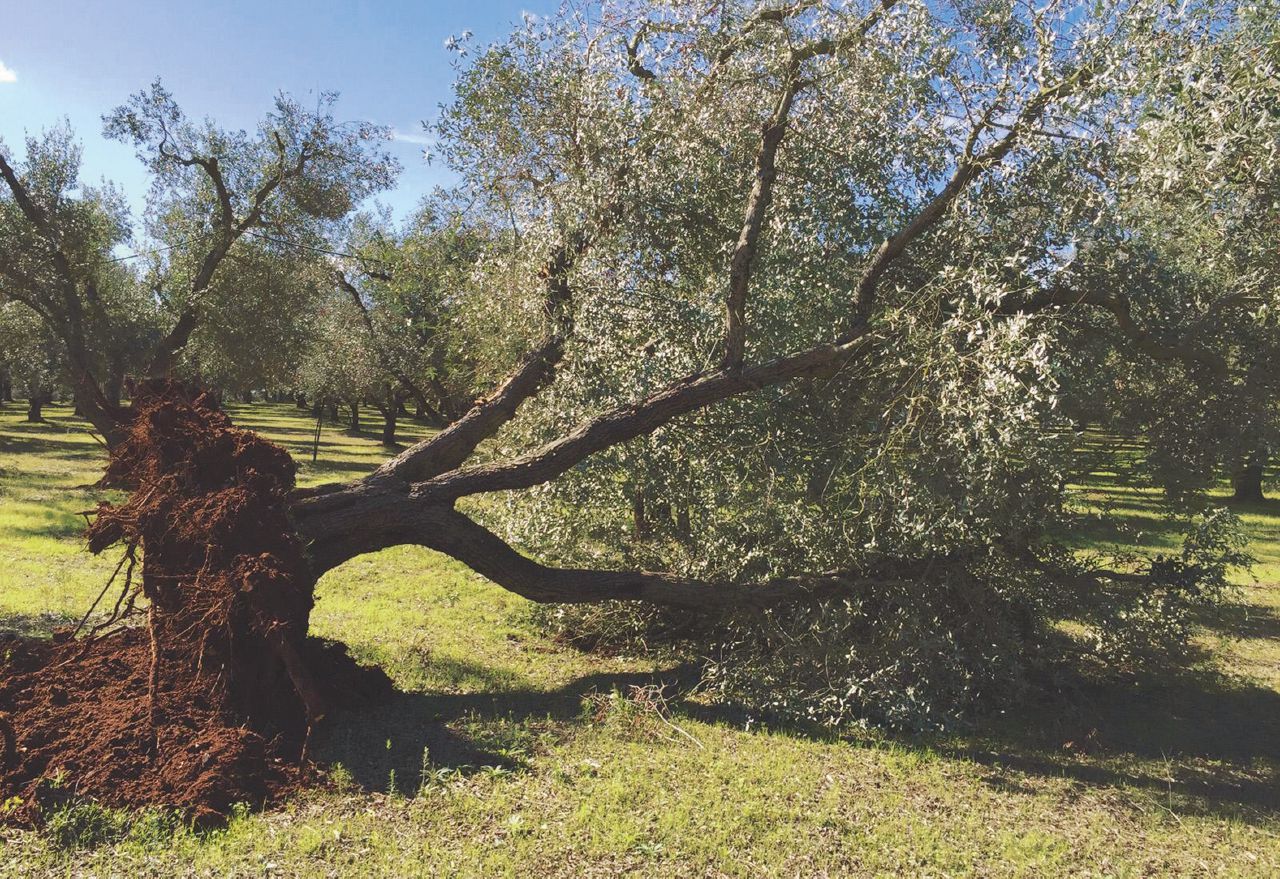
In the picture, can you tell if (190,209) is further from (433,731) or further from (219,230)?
(433,731)

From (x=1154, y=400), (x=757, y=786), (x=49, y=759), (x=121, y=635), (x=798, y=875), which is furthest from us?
(x=1154, y=400)

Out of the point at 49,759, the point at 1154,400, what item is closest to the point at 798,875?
the point at 49,759

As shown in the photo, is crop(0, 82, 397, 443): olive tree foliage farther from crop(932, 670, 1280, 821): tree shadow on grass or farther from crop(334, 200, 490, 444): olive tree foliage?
crop(932, 670, 1280, 821): tree shadow on grass

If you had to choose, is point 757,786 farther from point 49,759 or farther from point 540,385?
point 540,385

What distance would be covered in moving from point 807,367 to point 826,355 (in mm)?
220

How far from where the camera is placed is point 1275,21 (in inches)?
225

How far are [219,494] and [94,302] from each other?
16455mm

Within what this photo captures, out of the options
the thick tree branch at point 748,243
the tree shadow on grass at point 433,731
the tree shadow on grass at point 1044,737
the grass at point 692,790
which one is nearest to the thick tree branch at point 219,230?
the grass at point 692,790

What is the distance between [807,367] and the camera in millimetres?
8047

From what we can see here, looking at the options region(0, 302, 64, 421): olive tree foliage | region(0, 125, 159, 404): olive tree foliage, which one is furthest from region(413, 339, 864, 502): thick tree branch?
region(0, 302, 64, 421): olive tree foliage

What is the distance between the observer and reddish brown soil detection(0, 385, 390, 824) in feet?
16.9

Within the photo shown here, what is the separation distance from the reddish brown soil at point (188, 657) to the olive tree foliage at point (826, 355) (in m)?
1.02

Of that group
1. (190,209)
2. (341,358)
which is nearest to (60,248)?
→ (190,209)

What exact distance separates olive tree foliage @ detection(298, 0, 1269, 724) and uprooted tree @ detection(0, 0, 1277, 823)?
0.11 feet
